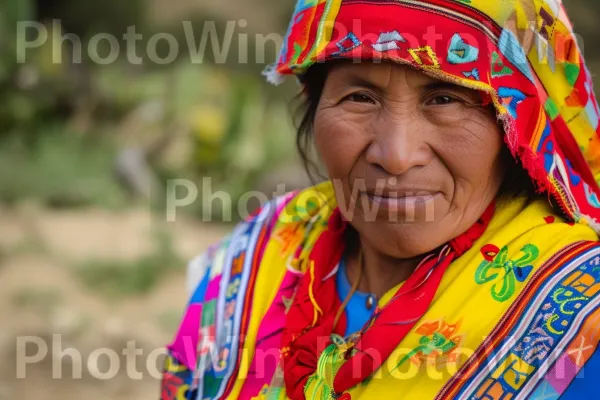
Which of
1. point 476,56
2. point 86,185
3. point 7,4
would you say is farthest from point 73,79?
point 476,56

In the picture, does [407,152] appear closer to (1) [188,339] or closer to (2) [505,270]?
(2) [505,270]

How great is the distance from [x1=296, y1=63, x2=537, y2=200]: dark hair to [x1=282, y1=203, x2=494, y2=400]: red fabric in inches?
2.7

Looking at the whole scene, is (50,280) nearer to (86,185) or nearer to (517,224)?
(86,185)

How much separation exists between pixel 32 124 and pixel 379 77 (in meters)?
6.47

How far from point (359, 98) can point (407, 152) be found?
0.18 meters

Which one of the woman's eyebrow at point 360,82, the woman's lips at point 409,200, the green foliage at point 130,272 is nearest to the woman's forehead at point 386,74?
the woman's eyebrow at point 360,82

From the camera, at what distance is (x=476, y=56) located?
1439 mm

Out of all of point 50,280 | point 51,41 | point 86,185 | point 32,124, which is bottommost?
point 50,280

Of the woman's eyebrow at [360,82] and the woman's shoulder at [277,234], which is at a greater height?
the woman's eyebrow at [360,82]

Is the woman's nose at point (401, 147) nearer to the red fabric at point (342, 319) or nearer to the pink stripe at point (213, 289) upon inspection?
the red fabric at point (342, 319)

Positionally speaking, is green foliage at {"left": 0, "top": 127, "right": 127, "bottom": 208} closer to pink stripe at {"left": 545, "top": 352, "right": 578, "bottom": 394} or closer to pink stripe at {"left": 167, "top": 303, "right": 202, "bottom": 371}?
pink stripe at {"left": 167, "top": 303, "right": 202, "bottom": 371}

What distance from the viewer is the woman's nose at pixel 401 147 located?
1.49 m

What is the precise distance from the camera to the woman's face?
4.93ft

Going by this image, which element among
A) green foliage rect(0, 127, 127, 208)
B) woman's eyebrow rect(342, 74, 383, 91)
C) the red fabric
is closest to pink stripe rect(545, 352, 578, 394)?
the red fabric
